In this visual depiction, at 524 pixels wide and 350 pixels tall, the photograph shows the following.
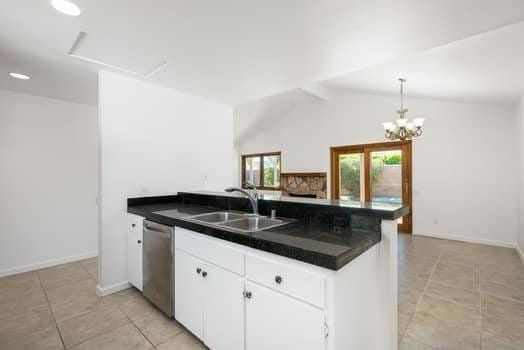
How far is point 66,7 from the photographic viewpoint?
1.47 meters

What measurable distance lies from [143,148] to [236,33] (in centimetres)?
173

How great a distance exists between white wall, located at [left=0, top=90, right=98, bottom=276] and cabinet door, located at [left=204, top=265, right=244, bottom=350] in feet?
9.79

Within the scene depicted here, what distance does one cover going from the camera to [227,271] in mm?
1445

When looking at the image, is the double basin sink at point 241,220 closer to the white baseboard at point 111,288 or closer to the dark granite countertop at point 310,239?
the dark granite countertop at point 310,239

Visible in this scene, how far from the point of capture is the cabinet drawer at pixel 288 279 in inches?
40.7

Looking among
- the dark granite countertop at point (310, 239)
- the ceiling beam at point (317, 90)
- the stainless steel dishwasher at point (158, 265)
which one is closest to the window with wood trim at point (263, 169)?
the ceiling beam at point (317, 90)

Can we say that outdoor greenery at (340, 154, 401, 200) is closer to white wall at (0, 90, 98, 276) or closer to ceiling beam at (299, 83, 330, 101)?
ceiling beam at (299, 83, 330, 101)

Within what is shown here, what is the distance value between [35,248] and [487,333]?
4968mm

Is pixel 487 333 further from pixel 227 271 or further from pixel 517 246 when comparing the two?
pixel 517 246

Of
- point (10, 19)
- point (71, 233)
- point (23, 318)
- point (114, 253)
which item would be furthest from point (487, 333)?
point (71, 233)

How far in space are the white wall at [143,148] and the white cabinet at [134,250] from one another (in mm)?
97

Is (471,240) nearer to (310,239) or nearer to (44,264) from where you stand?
(310,239)

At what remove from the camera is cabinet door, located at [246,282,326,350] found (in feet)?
3.44

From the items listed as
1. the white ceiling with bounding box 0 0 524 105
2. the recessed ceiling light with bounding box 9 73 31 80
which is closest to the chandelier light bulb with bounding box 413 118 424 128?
the white ceiling with bounding box 0 0 524 105
